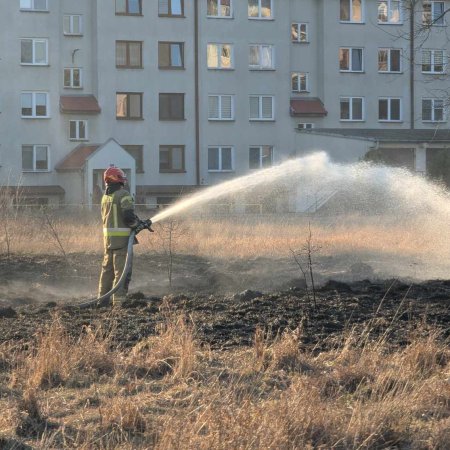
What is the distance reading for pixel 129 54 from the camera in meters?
43.1

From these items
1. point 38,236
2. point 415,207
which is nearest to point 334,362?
point 38,236

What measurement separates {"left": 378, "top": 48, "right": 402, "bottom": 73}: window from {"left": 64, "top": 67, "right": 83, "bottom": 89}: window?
1501cm

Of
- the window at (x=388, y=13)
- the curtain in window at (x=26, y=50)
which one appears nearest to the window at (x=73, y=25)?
the curtain in window at (x=26, y=50)

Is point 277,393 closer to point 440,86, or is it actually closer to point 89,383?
point 89,383

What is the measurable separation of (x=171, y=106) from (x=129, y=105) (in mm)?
2005

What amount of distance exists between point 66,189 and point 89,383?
3652cm

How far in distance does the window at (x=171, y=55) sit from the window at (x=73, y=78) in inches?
151

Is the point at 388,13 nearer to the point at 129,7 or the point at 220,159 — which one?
the point at 220,159

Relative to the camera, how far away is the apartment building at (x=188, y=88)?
139 ft

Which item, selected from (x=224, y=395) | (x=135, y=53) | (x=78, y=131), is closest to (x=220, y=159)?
(x=135, y=53)

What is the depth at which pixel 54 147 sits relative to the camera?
140ft

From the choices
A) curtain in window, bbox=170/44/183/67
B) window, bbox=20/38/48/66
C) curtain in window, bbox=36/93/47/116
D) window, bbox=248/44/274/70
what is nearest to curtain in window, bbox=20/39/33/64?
window, bbox=20/38/48/66

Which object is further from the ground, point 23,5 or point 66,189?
point 23,5

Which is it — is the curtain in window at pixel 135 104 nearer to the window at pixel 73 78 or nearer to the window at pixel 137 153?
the window at pixel 137 153
